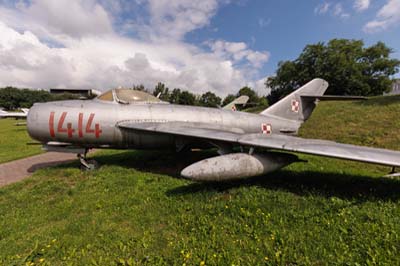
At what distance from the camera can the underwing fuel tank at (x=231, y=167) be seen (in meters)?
3.37

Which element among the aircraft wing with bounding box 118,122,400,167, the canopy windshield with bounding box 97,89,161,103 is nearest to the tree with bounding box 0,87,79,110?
the canopy windshield with bounding box 97,89,161,103

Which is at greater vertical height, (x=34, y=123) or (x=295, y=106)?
(x=295, y=106)

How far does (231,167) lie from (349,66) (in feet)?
138

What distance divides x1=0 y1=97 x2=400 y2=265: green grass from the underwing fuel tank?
0.42 m

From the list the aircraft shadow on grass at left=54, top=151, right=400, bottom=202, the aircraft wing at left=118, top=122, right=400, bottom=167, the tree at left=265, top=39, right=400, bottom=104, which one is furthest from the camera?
the tree at left=265, top=39, right=400, bottom=104

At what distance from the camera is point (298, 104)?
22.1 ft

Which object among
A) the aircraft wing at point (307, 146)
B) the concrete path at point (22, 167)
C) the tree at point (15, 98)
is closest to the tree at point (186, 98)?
the tree at point (15, 98)

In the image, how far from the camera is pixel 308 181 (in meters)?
4.16

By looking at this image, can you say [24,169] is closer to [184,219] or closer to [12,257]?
[12,257]

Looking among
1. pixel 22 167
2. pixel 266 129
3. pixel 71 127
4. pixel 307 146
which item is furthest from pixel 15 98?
pixel 307 146

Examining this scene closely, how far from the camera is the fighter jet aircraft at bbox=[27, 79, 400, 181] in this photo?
11.2 feet

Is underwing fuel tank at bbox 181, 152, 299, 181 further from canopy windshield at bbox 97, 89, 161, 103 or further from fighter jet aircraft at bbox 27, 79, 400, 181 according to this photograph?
canopy windshield at bbox 97, 89, 161, 103

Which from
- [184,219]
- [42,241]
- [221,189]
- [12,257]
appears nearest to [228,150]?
[221,189]

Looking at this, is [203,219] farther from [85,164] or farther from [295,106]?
[295,106]
